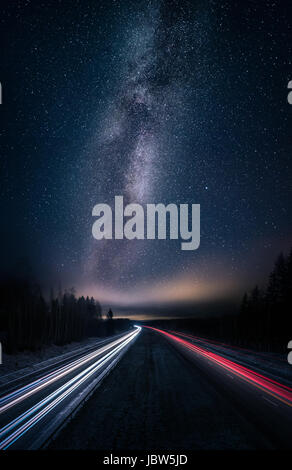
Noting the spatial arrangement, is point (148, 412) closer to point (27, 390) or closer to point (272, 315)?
point (27, 390)

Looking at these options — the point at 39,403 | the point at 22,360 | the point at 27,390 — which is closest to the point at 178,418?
the point at 39,403

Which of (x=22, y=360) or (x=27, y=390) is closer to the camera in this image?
(x=27, y=390)

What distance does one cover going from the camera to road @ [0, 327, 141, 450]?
7027 mm

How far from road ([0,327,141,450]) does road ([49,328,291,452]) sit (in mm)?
586

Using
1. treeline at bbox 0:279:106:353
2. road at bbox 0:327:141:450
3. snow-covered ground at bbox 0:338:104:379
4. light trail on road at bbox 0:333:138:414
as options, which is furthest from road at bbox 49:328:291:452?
treeline at bbox 0:279:106:353

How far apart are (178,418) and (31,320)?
4007cm

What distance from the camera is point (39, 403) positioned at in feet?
32.3

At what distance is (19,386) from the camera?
42.3ft

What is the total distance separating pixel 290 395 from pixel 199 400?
4330 mm

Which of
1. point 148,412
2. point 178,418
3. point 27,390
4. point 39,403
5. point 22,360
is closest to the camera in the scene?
point 178,418

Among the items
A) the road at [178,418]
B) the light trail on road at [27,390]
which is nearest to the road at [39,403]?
the light trail on road at [27,390]

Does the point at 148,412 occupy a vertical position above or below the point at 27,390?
above

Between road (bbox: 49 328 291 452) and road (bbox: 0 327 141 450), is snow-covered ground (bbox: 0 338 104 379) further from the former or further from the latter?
road (bbox: 49 328 291 452)
